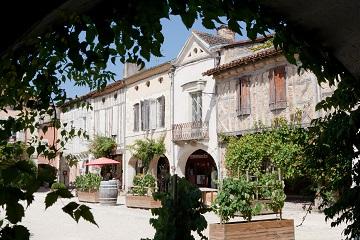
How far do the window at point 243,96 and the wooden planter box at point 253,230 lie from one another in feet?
30.7

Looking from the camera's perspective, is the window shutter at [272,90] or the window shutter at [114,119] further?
the window shutter at [114,119]

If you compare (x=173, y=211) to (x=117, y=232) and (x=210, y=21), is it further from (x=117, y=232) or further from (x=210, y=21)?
(x=117, y=232)

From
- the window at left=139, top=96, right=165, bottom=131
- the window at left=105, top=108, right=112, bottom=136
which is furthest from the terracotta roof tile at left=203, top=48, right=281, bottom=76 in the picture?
the window at left=105, top=108, right=112, bottom=136

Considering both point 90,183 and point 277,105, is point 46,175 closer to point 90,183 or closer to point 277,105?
point 277,105

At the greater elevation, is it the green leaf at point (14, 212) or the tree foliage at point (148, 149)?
the tree foliage at point (148, 149)

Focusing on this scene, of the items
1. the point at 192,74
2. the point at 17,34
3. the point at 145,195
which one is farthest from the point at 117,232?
the point at 192,74

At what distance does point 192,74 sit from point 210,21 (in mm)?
18099

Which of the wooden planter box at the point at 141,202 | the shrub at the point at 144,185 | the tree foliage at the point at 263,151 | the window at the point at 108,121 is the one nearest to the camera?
the tree foliage at the point at 263,151

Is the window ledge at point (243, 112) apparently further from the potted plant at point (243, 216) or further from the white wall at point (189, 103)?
the potted plant at point (243, 216)

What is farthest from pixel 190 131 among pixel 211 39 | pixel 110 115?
pixel 110 115

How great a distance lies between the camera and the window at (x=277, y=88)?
15.8 m

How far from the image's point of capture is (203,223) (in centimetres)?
451

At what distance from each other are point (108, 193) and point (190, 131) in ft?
15.7

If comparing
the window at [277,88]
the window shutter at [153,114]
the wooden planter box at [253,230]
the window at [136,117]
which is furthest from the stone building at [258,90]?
the wooden planter box at [253,230]
